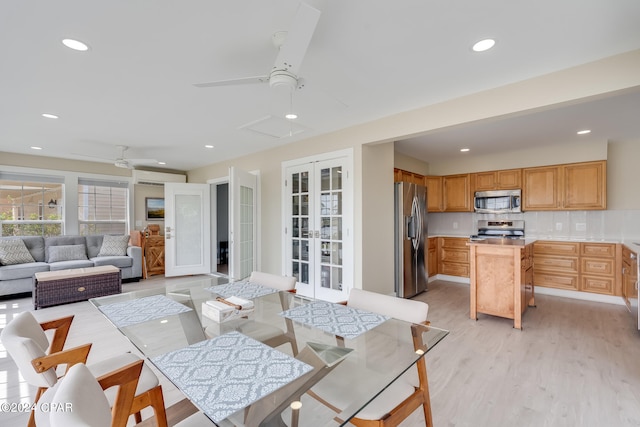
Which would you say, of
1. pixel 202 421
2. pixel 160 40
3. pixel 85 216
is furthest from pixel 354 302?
pixel 85 216

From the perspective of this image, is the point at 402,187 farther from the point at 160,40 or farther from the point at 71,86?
the point at 71,86

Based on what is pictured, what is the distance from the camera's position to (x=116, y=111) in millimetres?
3232

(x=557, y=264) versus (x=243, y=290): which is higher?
(x=243, y=290)

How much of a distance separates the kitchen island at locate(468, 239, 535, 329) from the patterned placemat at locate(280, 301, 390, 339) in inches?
94.6

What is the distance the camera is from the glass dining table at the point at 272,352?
0.94 m

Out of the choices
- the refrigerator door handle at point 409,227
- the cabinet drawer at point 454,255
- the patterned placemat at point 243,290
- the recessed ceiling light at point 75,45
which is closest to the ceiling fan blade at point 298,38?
the recessed ceiling light at point 75,45

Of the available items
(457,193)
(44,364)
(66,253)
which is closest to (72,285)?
(66,253)

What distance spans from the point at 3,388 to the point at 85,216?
184 inches

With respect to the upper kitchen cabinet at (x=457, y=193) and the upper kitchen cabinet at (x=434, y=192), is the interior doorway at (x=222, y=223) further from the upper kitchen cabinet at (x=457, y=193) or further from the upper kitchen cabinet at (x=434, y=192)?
the upper kitchen cabinet at (x=457, y=193)

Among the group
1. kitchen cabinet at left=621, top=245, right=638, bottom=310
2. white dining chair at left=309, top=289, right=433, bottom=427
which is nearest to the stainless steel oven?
kitchen cabinet at left=621, top=245, right=638, bottom=310

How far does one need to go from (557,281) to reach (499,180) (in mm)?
1857

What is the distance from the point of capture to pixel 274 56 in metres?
2.12

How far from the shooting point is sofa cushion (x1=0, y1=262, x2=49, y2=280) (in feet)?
13.9

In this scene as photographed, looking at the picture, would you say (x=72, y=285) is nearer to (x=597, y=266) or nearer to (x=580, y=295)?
(x=580, y=295)
